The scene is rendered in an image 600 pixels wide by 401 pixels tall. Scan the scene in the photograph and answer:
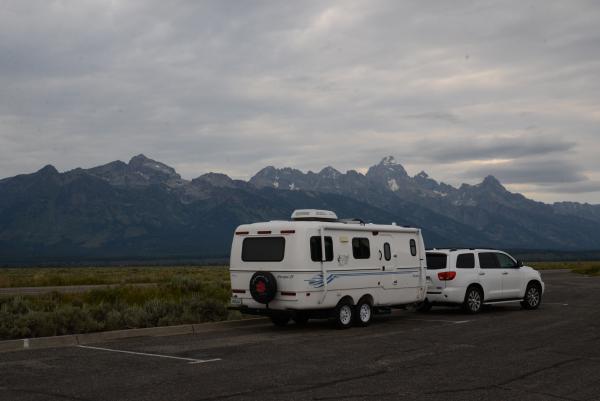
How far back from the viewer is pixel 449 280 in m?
19.2

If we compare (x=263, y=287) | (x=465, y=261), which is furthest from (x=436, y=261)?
(x=263, y=287)

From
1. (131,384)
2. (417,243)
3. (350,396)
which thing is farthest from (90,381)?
(417,243)

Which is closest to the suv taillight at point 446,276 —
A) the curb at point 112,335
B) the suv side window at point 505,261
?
the suv side window at point 505,261

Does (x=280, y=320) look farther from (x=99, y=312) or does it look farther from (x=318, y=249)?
(x=99, y=312)

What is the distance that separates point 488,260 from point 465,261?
99 centimetres

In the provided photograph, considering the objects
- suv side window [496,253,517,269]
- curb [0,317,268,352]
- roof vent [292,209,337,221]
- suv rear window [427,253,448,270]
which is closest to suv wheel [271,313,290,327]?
curb [0,317,268,352]

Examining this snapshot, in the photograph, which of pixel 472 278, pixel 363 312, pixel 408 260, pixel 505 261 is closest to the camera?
pixel 363 312

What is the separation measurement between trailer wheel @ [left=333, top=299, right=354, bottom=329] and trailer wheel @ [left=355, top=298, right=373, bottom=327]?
0.62 feet

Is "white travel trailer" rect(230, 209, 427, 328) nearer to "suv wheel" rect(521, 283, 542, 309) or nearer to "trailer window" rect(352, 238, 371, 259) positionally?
"trailer window" rect(352, 238, 371, 259)

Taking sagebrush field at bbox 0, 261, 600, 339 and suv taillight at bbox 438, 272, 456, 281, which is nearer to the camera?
sagebrush field at bbox 0, 261, 600, 339

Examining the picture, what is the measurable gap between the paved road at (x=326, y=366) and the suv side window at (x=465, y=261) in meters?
3.22

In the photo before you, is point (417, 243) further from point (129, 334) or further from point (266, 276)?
point (129, 334)

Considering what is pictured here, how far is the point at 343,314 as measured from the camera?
16328 millimetres

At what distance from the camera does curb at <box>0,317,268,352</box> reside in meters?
13.0
